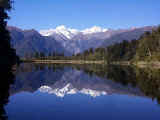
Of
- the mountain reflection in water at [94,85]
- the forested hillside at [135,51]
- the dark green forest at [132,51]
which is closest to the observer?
the mountain reflection in water at [94,85]

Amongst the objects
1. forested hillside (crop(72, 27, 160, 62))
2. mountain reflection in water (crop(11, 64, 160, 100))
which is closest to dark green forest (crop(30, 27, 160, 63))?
forested hillside (crop(72, 27, 160, 62))

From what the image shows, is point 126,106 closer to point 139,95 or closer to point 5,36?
point 139,95

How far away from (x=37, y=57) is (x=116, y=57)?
7547 centimetres

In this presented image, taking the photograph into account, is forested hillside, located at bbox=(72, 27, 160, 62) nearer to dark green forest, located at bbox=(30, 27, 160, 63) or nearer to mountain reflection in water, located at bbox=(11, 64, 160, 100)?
dark green forest, located at bbox=(30, 27, 160, 63)

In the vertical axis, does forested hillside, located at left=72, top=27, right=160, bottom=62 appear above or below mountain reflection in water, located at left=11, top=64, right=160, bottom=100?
above

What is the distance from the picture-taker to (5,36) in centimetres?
4928

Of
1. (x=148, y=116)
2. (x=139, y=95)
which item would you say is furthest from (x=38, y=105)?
(x=139, y=95)

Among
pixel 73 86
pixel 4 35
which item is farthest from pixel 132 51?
pixel 73 86

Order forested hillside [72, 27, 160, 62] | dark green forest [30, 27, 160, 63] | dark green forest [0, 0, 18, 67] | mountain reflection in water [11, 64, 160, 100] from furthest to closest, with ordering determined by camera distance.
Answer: dark green forest [30, 27, 160, 63] < forested hillside [72, 27, 160, 62] < dark green forest [0, 0, 18, 67] < mountain reflection in water [11, 64, 160, 100]

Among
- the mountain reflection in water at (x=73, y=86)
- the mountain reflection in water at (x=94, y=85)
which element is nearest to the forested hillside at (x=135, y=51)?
the mountain reflection in water at (x=94, y=85)

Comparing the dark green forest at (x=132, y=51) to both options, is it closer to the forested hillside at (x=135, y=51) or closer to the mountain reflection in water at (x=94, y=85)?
the forested hillside at (x=135, y=51)

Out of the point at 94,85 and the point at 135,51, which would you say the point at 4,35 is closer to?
the point at 94,85

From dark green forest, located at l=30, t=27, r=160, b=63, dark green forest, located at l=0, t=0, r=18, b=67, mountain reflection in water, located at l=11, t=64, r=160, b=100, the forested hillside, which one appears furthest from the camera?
dark green forest, located at l=30, t=27, r=160, b=63

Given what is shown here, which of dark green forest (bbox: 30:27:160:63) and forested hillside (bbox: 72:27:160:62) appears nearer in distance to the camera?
forested hillside (bbox: 72:27:160:62)
